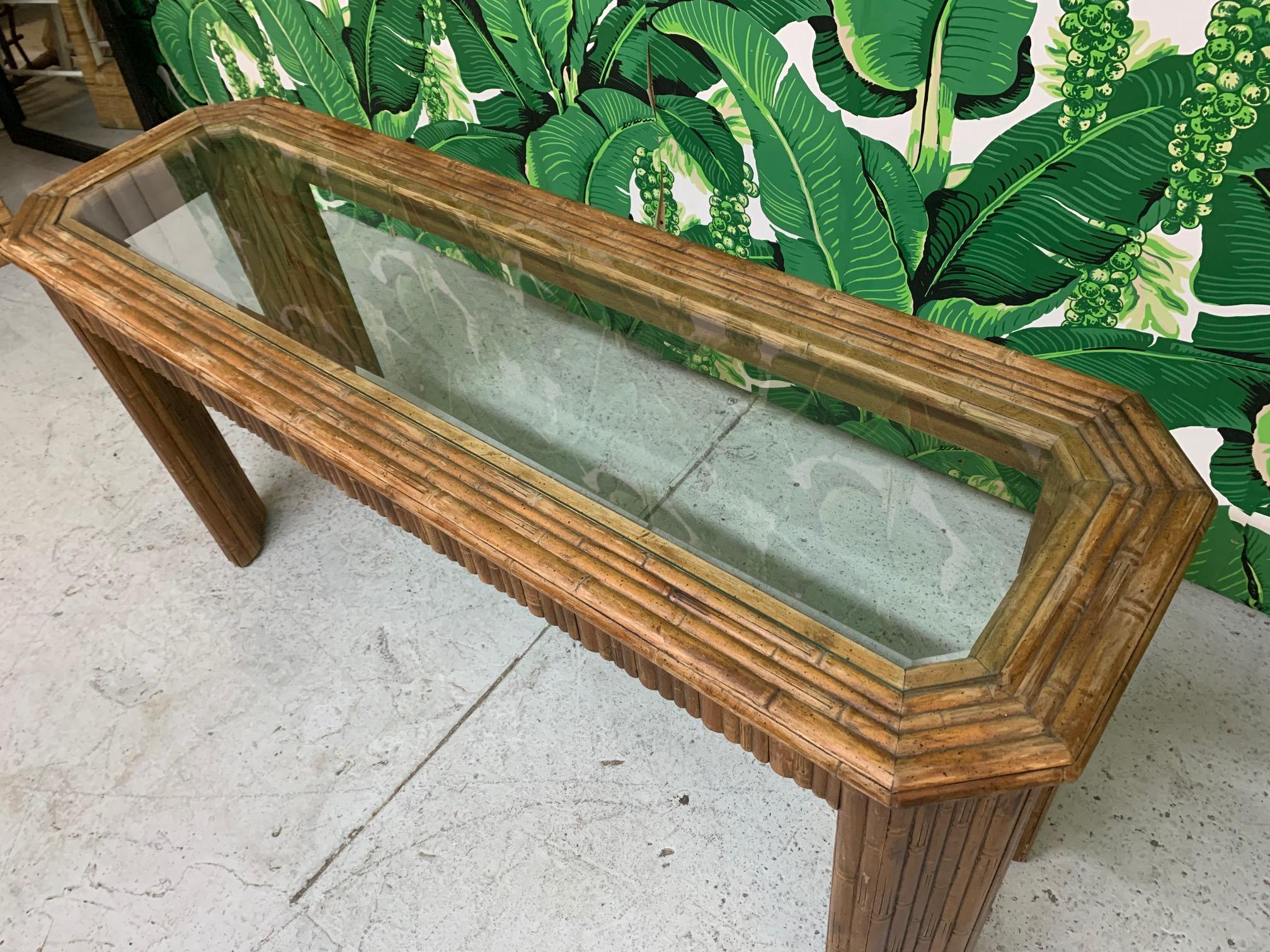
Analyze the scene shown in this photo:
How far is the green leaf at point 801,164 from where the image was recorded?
1256 millimetres

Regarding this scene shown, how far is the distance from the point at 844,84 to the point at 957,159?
18 cm

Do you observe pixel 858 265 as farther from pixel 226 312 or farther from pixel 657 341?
pixel 226 312

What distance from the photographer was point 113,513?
1669mm

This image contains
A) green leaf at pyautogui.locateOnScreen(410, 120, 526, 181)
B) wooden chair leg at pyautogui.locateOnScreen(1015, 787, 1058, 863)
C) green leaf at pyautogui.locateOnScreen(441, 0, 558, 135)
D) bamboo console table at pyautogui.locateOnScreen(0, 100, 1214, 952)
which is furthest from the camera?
green leaf at pyautogui.locateOnScreen(410, 120, 526, 181)

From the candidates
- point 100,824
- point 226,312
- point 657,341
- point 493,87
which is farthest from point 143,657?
point 493,87

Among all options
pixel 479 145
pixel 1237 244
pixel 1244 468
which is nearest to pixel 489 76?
pixel 479 145

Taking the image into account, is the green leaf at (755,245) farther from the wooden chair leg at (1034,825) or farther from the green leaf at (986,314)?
the wooden chair leg at (1034,825)

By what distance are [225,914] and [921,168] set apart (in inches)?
51.9

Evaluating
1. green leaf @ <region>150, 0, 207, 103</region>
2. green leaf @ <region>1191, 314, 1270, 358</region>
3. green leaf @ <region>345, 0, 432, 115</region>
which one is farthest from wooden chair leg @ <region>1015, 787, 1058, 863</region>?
green leaf @ <region>150, 0, 207, 103</region>

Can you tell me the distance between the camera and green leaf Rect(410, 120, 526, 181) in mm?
1679

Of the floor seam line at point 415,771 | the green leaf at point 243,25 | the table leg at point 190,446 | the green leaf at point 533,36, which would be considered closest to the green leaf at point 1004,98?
the green leaf at point 533,36

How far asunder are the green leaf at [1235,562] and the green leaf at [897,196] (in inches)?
22.6

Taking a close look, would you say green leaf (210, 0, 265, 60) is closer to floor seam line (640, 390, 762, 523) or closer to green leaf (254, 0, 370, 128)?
green leaf (254, 0, 370, 128)

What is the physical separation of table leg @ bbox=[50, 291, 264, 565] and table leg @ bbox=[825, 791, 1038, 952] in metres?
1.10
